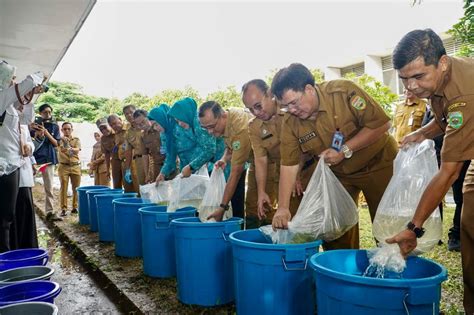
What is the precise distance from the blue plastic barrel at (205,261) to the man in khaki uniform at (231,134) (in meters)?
0.27

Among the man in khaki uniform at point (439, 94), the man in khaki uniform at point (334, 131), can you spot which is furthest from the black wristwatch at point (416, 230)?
the man in khaki uniform at point (334, 131)

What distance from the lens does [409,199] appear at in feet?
5.22

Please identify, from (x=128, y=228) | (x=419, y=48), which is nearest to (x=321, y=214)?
(x=419, y=48)

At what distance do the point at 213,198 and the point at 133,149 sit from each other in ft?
8.88

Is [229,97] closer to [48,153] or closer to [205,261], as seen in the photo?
[48,153]

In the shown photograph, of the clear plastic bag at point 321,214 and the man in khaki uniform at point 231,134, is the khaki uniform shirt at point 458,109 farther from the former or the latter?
the man in khaki uniform at point 231,134

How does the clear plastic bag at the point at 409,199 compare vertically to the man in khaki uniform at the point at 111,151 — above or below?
below

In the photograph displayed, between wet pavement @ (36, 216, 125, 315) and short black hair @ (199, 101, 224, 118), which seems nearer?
wet pavement @ (36, 216, 125, 315)

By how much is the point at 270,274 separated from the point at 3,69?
7.05ft

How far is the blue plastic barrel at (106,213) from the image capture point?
398 cm

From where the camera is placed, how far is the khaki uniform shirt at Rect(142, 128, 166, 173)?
4465 millimetres

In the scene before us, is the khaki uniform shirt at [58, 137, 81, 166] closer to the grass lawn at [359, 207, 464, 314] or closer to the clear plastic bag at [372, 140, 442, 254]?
the grass lawn at [359, 207, 464, 314]

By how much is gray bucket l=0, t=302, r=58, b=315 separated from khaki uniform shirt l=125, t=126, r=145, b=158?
3.23 m

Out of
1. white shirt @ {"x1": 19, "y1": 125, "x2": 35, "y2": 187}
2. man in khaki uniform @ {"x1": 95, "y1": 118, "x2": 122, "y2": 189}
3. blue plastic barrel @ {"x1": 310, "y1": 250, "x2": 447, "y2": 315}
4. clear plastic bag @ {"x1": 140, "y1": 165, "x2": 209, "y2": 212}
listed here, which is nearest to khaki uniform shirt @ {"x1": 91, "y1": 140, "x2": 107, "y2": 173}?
man in khaki uniform @ {"x1": 95, "y1": 118, "x2": 122, "y2": 189}
